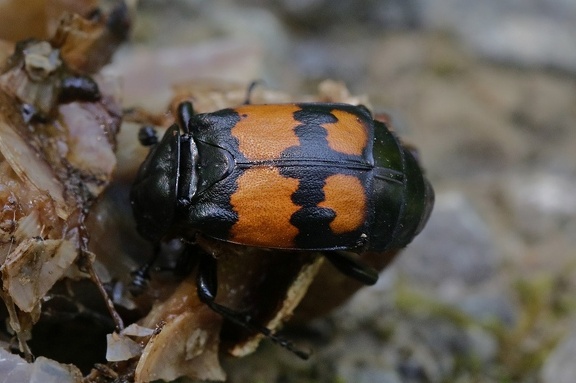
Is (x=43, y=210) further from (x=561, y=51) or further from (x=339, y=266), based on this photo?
(x=561, y=51)

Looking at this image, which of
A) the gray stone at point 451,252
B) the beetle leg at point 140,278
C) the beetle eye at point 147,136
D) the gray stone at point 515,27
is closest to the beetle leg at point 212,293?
the beetle leg at point 140,278

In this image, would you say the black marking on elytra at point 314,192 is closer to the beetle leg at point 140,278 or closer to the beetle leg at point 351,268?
the beetle leg at point 351,268

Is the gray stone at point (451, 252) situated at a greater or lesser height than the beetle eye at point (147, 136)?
lesser

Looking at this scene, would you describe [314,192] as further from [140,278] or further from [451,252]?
[451,252]

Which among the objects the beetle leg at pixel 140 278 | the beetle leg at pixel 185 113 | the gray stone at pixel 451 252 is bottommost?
the gray stone at pixel 451 252

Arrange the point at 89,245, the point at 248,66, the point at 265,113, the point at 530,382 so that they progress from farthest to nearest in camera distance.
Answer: the point at 248,66
the point at 530,382
the point at 265,113
the point at 89,245

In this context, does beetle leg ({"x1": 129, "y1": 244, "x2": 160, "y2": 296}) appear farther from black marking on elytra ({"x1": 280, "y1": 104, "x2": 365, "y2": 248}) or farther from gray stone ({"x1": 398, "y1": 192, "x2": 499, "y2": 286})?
gray stone ({"x1": 398, "y1": 192, "x2": 499, "y2": 286})

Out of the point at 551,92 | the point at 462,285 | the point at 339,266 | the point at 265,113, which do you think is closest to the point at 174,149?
the point at 265,113

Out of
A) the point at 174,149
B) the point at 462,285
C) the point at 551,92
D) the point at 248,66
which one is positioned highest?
the point at 174,149
